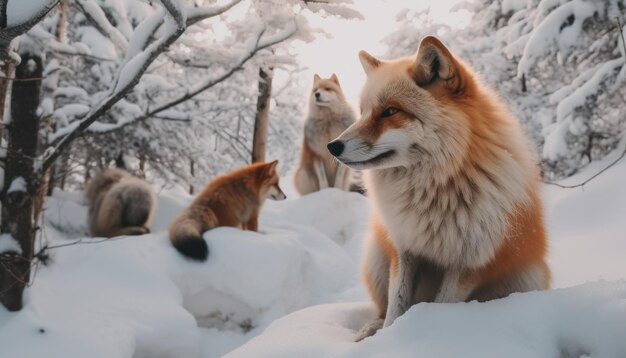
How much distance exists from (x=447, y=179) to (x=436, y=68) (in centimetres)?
50

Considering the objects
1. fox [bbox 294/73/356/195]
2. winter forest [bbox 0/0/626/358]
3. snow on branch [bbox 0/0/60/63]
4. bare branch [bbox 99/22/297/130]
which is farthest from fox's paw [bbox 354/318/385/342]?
fox [bbox 294/73/356/195]

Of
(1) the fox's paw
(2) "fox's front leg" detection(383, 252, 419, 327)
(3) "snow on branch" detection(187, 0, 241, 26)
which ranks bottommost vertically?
(1) the fox's paw

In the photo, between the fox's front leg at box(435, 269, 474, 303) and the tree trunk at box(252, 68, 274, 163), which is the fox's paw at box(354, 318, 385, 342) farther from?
the tree trunk at box(252, 68, 274, 163)

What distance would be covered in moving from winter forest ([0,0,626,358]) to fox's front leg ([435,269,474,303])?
0.01 meters

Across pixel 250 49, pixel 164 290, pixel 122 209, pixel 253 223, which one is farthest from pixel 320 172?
pixel 250 49

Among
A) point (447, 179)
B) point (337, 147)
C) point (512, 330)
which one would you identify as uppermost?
point (337, 147)

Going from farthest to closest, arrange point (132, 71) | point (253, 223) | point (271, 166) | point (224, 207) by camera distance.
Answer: point (271, 166) → point (253, 223) → point (224, 207) → point (132, 71)

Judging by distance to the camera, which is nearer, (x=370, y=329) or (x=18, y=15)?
(x=18, y=15)

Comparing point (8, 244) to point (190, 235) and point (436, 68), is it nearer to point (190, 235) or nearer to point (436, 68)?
point (190, 235)

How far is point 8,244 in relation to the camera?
3.65m

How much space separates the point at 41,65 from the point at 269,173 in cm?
321

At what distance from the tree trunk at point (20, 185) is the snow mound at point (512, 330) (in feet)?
9.32

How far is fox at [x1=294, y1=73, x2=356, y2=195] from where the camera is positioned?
7.87 m

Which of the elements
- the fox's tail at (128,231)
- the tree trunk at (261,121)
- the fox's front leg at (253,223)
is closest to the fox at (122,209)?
the fox's tail at (128,231)
